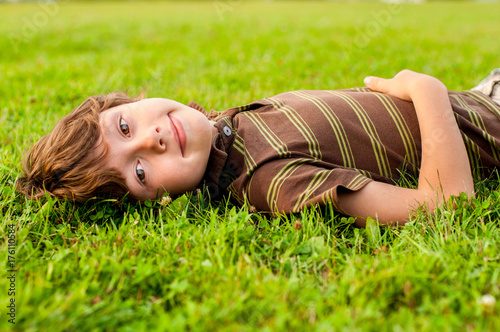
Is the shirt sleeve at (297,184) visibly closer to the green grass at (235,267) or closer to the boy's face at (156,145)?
the green grass at (235,267)

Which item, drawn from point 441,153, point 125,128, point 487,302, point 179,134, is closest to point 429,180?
point 441,153

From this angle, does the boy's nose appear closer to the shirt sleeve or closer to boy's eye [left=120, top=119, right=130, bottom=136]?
boy's eye [left=120, top=119, right=130, bottom=136]

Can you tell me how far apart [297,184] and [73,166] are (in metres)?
1.29

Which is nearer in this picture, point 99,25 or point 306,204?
point 306,204

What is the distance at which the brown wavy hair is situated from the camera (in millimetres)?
2480

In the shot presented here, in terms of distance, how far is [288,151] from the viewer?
2.47m

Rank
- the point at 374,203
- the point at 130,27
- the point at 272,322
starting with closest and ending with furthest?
1. the point at 272,322
2. the point at 374,203
3. the point at 130,27

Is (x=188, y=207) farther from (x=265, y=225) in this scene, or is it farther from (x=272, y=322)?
(x=272, y=322)

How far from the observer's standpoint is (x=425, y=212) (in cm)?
231

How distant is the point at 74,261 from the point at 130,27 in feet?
34.3

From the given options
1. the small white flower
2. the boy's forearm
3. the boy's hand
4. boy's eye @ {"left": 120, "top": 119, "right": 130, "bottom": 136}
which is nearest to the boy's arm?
the boy's forearm

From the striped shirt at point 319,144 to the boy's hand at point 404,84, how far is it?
0.21 ft

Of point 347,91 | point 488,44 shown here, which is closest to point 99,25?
point 488,44

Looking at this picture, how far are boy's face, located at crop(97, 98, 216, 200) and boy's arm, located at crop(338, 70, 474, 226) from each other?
88cm
